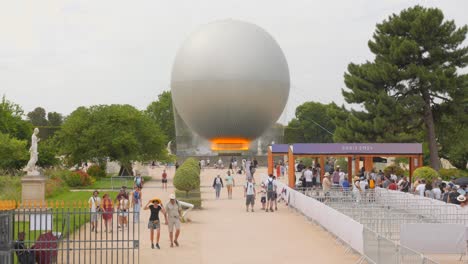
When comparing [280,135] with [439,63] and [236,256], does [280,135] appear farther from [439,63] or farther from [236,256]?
[236,256]

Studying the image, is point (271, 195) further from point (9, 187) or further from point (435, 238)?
point (435, 238)

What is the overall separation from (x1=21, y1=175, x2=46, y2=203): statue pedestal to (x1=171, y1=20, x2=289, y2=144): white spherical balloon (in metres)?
45.4

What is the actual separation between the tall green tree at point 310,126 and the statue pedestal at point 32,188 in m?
108

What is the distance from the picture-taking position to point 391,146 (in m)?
35.4

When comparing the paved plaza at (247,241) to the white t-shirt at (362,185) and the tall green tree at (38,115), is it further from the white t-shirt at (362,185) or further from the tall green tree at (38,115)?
the tall green tree at (38,115)

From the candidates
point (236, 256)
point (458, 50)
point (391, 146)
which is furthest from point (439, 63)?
point (236, 256)

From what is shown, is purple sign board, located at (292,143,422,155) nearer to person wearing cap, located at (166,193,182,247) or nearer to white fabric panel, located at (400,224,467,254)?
Answer: person wearing cap, located at (166,193,182,247)

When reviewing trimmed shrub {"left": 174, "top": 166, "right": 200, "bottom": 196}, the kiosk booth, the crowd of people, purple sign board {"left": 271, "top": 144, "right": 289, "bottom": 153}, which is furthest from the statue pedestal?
purple sign board {"left": 271, "top": 144, "right": 289, "bottom": 153}

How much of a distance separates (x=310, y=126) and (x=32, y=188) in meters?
113

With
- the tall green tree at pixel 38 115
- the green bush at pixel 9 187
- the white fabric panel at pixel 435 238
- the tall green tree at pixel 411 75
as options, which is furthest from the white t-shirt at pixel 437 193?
the tall green tree at pixel 38 115

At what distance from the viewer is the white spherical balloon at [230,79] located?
69.6 metres

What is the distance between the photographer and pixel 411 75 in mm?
47938

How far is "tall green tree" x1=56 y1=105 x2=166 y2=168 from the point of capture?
1954 inches

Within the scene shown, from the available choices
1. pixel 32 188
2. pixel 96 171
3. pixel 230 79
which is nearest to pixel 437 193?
pixel 32 188
